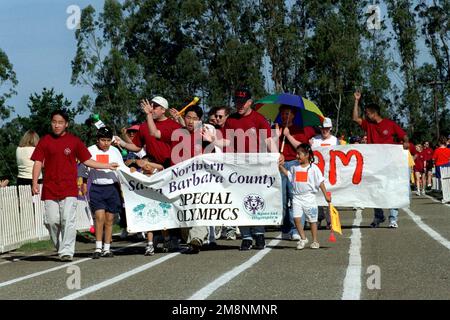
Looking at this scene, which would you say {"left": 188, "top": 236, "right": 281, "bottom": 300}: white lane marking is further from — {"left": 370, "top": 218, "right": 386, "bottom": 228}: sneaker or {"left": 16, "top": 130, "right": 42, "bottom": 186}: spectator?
{"left": 16, "top": 130, "right": 42, "bottom": 186}: spectator

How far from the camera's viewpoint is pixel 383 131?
19.6 m

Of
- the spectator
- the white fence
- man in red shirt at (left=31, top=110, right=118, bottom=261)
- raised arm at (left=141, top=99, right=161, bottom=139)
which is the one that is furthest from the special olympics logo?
the spectator

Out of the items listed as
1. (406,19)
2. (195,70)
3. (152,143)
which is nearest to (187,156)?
(152,143)

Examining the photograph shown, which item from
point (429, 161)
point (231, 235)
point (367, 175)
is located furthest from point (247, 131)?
point (429, 161)

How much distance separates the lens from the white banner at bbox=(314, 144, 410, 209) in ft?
64.2

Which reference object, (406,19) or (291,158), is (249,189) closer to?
(291,158)

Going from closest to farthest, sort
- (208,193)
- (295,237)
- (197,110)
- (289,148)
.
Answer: (208,193) < (197,110) < (295,237) < (289,148)

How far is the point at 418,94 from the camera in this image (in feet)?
296

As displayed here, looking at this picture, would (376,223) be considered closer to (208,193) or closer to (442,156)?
(208,193)

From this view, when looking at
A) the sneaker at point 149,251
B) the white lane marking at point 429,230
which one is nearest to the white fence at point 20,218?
the sneaker at point 149,251

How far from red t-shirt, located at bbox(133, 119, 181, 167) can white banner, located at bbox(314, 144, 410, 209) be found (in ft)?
15.6

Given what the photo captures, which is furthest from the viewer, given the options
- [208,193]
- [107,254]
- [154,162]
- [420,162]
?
[420,162]

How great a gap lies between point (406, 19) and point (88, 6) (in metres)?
26.3

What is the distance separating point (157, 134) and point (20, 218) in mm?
4720
